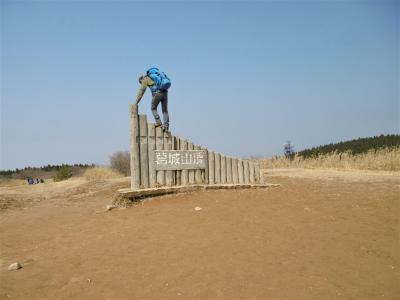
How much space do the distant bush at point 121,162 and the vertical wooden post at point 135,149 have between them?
49.4 ft

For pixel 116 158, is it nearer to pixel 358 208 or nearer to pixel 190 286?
pixel 358 208

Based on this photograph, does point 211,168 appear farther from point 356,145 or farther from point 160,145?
point 356,145

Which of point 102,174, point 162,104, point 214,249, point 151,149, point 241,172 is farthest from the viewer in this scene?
point 102,174

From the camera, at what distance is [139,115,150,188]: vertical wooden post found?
7.84 metres

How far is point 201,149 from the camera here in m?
8.64

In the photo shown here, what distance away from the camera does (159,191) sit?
7.63 metres

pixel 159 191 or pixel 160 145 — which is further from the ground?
pixel 160 145

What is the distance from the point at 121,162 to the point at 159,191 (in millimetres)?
16413

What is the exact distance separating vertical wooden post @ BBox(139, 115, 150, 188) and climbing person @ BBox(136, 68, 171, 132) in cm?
41

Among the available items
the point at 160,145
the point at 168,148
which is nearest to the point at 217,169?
the point at 168,148

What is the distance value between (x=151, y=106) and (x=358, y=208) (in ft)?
16.5

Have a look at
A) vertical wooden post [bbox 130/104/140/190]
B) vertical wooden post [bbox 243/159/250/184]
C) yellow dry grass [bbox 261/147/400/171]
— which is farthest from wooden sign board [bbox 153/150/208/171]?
yellow dry grass [bbox 261/147/400/171]

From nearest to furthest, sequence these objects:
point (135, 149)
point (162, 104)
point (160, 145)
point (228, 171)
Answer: point (135, 149) → point (160, 145) → point (162, 104) → point (228, 171)

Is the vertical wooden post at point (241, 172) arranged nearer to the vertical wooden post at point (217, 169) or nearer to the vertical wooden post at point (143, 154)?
the vertical wooden post at point (217, 169)
